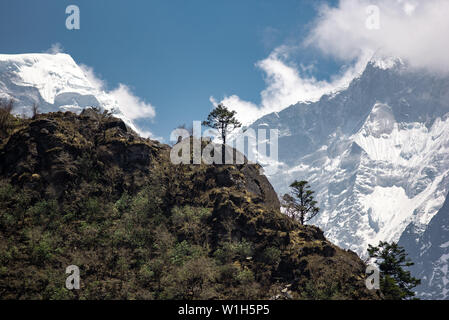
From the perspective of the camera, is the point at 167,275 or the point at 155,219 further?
the point at 155,219

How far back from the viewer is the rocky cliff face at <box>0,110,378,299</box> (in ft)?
121

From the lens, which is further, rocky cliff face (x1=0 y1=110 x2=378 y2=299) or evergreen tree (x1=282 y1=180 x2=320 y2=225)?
evergreen tree (x1=282 y1=180 x2=320 y2=225)

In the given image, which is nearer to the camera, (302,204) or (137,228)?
(137,228)

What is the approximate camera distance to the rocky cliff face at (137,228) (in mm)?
36938

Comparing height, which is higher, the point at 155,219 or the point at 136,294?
the point at 155,219

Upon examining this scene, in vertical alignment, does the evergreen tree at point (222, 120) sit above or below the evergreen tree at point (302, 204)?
above

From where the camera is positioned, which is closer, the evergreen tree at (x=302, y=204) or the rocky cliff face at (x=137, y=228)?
the rocky cliff face at (x=137, y=228)

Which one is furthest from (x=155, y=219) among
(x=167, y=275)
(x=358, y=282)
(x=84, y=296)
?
(x=358, y=282)

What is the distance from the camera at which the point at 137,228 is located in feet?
148

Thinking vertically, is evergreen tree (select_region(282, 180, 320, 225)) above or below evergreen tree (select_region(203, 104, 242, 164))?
below

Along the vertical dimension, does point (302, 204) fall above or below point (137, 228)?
above
